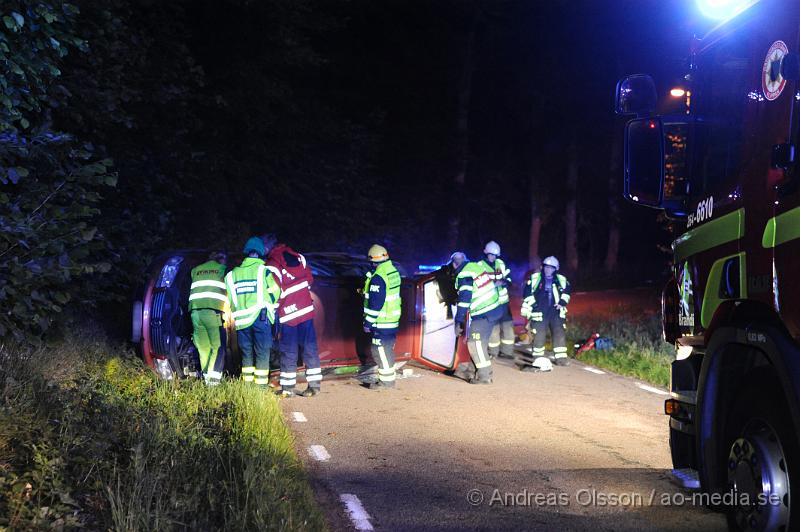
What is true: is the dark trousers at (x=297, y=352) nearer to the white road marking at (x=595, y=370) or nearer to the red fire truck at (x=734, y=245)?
the white road marking at (x=595, y=370)

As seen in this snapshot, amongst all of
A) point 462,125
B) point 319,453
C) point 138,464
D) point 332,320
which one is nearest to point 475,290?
point 332,320

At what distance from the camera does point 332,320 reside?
11.3 meters

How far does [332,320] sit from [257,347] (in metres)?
1.34

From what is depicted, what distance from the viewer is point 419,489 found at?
20.9 feet

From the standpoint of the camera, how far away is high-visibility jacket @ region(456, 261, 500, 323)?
37.7 feet

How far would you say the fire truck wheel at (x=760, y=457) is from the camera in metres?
3.99

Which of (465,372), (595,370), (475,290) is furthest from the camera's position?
(595,370)

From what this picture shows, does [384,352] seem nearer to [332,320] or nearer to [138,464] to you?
[332,320]

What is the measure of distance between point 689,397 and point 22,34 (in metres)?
6.18

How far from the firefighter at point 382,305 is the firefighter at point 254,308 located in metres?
1.17

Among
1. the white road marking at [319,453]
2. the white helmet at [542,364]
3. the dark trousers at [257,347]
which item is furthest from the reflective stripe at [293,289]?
the white helmet at [542,364]

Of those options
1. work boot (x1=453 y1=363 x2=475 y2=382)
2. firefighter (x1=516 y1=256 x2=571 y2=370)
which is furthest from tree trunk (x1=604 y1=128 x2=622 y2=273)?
work boot (x1=453 y1=363 x2=475 y2=382)

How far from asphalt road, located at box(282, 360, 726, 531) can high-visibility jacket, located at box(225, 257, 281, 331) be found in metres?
1.10

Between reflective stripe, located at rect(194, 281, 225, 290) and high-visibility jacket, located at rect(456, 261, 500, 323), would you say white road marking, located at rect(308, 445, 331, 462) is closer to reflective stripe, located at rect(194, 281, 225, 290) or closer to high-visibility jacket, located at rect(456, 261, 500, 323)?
reflective stripe, located at rect(194, 281, 225, 290)
